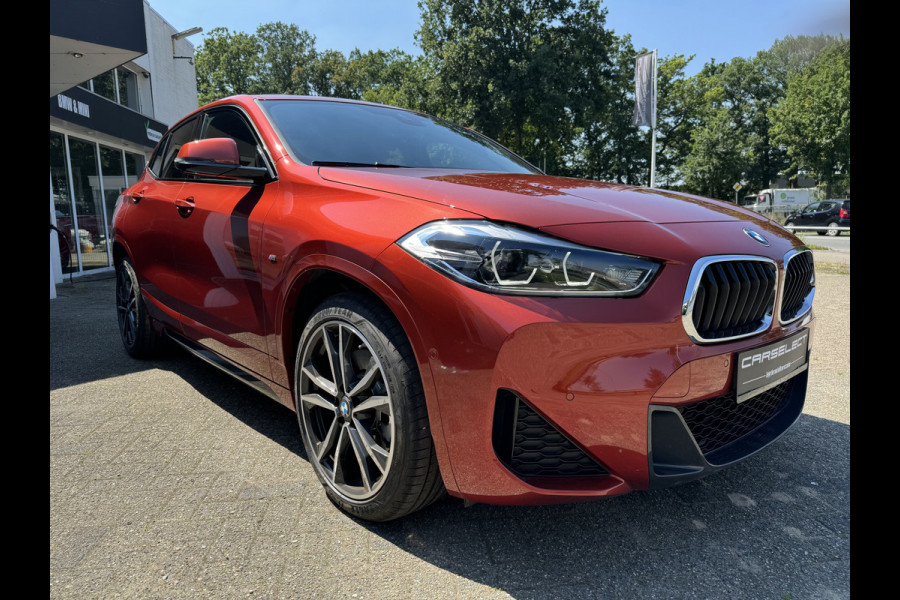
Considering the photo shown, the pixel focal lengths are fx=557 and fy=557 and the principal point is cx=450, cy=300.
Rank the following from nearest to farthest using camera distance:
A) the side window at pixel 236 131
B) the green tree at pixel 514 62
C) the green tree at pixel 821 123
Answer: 1. the side window at pixel 236 131
2. the green tree at pixel 514 62
3. the green tree at pixel 821 123


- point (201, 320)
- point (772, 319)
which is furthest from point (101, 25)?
point (772, 319)

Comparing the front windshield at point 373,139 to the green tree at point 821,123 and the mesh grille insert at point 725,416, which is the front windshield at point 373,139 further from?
the green tree at point 821,123

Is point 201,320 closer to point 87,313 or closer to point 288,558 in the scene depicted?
point 288,558

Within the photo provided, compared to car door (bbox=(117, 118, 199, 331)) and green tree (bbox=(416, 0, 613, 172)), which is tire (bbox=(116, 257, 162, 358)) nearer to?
car door (bbox=(117, 118, 199, 331))

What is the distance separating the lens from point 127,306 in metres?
4.18

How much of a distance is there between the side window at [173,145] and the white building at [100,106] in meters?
1.20

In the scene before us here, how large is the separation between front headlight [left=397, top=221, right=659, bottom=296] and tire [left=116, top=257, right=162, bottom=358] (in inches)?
121

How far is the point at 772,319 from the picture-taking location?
6.05 ft

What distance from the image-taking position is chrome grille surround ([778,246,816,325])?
1.94 metres

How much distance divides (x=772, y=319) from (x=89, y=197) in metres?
14.1

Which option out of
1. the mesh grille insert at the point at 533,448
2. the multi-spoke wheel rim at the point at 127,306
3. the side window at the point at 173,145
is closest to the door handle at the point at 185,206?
the side window at the point at 173,145

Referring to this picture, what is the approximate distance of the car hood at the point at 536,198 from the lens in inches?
66.0

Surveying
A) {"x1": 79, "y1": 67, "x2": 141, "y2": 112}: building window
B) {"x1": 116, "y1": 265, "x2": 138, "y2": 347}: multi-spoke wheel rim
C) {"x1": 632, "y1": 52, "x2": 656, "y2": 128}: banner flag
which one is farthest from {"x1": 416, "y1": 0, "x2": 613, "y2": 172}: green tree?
{"x1": 116, "y1": 265, "x2": 138, "y2": 347}: multi-spoke wheel rim
